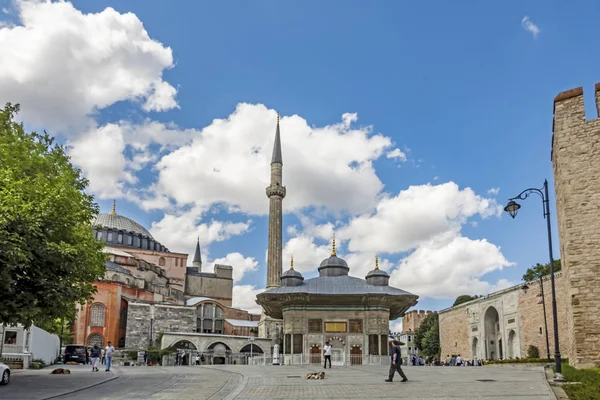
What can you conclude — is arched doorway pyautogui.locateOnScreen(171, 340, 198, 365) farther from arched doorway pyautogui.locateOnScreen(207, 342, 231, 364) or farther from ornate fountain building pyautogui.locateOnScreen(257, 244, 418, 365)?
ornate fountain building pyautogui.locateOnScreen(257, 244, 418, 365)

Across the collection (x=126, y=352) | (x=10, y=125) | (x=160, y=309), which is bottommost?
(x=126, y=352)

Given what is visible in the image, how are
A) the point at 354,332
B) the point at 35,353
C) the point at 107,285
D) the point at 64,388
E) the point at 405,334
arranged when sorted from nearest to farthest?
the point at 64,388, the point at 35,353, the point at 354,332, the point at 107,285, the point at 405,334

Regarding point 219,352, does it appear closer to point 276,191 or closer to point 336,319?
point 276,191

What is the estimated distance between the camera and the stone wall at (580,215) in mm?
16375

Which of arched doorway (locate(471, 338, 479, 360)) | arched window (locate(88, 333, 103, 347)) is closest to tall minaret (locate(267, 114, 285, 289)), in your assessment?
arched window (locate(88, 333, 103, 347))

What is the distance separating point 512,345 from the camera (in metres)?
46.5

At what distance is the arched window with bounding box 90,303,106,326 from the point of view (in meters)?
52.7

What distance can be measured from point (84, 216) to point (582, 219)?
1554 cm

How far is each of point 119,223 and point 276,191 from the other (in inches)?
1060

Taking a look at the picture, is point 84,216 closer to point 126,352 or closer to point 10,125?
point 10,125

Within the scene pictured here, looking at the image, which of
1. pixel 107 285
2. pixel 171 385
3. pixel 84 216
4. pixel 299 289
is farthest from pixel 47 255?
pixel 107 285

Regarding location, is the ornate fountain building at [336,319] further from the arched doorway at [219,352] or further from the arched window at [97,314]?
the arched window at [97,314]

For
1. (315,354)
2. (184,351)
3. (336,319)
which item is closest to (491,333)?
(336,319)

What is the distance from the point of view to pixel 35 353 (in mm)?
28328
